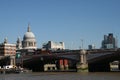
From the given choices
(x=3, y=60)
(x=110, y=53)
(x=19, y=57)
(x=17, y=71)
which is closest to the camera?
(x=110, y=53)

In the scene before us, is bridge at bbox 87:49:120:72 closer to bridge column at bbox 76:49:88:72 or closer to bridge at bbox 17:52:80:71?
bridge column at bbox 76:49:88:72

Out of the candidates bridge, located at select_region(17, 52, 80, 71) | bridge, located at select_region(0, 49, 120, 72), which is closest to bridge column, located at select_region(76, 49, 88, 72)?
bridge, located at select_region(0, 49, 120, 72)

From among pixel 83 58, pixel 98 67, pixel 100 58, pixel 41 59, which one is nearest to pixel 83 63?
pixel 83 58

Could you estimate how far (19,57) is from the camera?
139 metres

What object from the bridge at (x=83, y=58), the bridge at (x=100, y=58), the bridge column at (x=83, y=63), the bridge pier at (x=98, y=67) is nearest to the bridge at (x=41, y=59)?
the bridge at (x=83, y=58)

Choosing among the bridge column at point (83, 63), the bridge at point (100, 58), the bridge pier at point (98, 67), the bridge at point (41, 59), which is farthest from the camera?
the bridge pier at point (98, 67)

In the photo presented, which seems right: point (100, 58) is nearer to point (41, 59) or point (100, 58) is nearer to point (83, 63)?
point (83, 63)

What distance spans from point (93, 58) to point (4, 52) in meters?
72.9

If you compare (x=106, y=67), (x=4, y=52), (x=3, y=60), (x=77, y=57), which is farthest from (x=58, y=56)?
(x=4, y=52)

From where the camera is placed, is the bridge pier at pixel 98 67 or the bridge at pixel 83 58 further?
the bridge pier at pixel 98 67

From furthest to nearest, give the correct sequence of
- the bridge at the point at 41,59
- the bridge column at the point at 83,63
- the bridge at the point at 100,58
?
the bridge at the point at 41,59 → the bridge column at the point at 83,63 → the bridge at the point at 100,58

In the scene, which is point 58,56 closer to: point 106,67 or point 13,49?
point 106,67

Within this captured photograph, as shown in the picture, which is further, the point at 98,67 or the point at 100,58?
the point at 98,67

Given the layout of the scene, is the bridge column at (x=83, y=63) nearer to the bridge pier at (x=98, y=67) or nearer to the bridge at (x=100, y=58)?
the bridge at (x=100, y=58)
